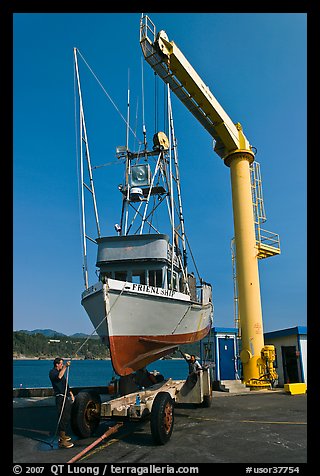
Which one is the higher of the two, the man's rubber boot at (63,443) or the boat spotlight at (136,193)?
the boat spotlight at (136,193)

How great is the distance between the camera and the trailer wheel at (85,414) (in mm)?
7910

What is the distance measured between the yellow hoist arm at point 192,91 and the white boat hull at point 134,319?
1142cm

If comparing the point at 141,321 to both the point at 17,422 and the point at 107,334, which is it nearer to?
the point at 107,334

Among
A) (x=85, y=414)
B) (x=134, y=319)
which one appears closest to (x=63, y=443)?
(x=85, y=414)

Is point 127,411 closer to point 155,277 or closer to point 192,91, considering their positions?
point 155,277

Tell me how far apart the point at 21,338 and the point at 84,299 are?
202 meters

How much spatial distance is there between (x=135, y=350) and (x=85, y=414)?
6.29 ft

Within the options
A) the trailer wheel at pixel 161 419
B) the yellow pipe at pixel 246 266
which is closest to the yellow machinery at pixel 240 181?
the yellow pipe at pixel 246 266

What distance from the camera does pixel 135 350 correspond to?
9344 mm

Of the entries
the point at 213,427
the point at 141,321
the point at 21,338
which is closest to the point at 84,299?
the point at 141,321

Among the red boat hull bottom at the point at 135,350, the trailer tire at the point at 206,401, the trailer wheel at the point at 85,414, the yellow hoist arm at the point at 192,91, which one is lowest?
the trailer tire at the point at 206,401

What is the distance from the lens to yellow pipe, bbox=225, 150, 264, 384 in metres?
18.3

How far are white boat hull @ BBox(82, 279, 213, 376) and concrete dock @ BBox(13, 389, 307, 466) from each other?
70.8 inches

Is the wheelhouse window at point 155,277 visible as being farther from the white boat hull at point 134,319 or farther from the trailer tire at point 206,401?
the trailer tire at point 206,401
